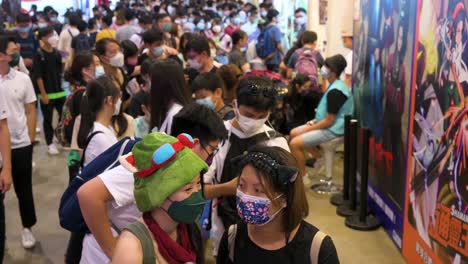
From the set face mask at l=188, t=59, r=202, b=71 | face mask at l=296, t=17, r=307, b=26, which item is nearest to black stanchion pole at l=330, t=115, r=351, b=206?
face mask at l=188, t=59, r=202, b=71

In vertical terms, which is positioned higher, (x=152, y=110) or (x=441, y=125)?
(x=152, y=110)

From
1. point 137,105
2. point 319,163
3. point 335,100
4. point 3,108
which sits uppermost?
point 3,108

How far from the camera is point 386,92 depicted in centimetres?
431

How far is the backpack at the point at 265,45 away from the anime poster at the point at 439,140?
5293 mm

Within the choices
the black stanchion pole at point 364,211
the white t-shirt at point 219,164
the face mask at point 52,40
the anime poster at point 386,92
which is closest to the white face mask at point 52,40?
the face mask at point 52,40

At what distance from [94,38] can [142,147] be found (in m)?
7.25

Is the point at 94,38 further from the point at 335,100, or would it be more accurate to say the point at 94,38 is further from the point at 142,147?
the point at 142,147

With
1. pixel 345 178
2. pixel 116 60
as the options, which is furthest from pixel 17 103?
pixel 345 178

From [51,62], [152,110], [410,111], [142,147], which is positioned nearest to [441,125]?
[410,111]

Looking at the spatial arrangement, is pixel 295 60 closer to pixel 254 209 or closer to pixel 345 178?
pixel 345 178

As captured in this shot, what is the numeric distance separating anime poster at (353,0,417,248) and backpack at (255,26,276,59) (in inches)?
144

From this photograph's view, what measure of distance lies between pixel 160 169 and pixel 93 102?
1216mm

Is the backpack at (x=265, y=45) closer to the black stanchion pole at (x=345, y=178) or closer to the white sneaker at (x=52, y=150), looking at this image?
the white sneaker at (x=52, y=150)

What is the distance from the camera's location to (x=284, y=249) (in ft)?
5.88
